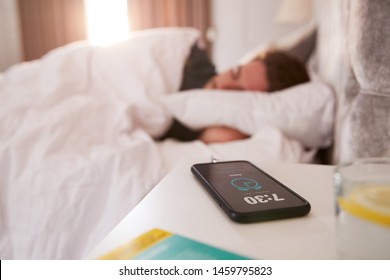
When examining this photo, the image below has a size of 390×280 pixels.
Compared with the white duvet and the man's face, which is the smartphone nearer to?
the white duvet

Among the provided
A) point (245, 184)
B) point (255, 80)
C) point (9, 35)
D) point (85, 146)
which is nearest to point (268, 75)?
point (255, 80)

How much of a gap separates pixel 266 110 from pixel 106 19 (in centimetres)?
213

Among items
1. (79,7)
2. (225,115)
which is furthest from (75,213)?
(79,7)

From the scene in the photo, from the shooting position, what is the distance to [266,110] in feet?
3.07

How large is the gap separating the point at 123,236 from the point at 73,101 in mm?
773

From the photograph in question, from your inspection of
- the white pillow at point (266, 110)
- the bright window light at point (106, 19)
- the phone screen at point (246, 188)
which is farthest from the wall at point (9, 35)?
the phone screen at point (246, 188)

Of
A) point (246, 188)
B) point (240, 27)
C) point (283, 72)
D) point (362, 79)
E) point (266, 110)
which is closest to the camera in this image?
point (246, 188)

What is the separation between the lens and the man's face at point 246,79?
105 centimetres

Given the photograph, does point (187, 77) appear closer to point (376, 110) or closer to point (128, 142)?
point (128, 142)

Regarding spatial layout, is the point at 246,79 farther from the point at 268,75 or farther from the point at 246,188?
the point at 246,188

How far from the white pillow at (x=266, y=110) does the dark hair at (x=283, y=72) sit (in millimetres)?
54

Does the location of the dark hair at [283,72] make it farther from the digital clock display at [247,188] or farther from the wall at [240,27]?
the wall at [240,27]

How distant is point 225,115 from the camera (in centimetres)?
97
